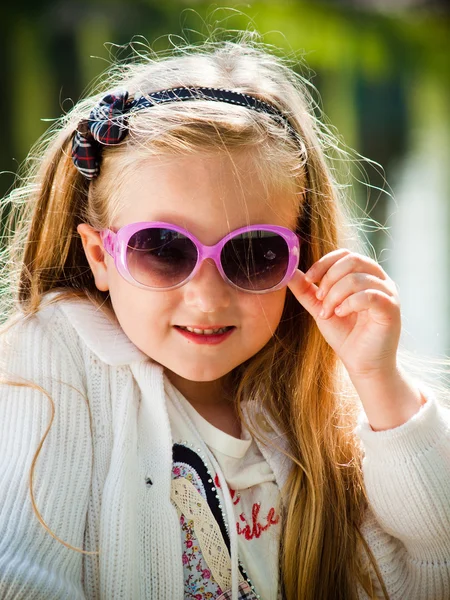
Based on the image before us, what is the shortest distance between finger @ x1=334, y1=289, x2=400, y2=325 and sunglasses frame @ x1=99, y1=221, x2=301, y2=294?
0.14 meters

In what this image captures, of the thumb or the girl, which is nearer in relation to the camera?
the girl

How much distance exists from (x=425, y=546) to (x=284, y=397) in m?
0.47

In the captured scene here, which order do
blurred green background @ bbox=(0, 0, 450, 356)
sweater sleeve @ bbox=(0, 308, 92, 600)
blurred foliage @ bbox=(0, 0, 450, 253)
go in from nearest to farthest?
sweater sleeve @ bbox=(0, 308, 92, 600)
blurred green background @ bbox=(0, 0, 450, 356)
blurred foliage @ bbox=(0, 0, 450, 253)

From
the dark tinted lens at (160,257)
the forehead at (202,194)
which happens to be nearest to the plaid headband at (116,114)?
the forehead at (202,194)

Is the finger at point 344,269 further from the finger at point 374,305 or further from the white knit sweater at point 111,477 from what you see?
the white knit sweater at point 111,477

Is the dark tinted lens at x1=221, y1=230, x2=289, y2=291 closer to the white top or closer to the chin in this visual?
the chin

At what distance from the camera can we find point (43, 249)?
6.77ft

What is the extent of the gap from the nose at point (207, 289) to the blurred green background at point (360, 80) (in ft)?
6.27

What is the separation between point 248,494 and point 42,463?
50 cm

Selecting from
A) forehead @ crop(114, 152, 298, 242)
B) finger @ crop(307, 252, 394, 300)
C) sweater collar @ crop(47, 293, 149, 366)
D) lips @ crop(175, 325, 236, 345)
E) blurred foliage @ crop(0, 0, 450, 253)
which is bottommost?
sweater collar @ crop(47, 293, 149, 366)

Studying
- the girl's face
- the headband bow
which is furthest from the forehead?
the headband bow

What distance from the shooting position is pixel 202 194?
1749 mm

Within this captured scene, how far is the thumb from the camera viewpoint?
190 cm

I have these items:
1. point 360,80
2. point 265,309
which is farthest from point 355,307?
point 360,80
